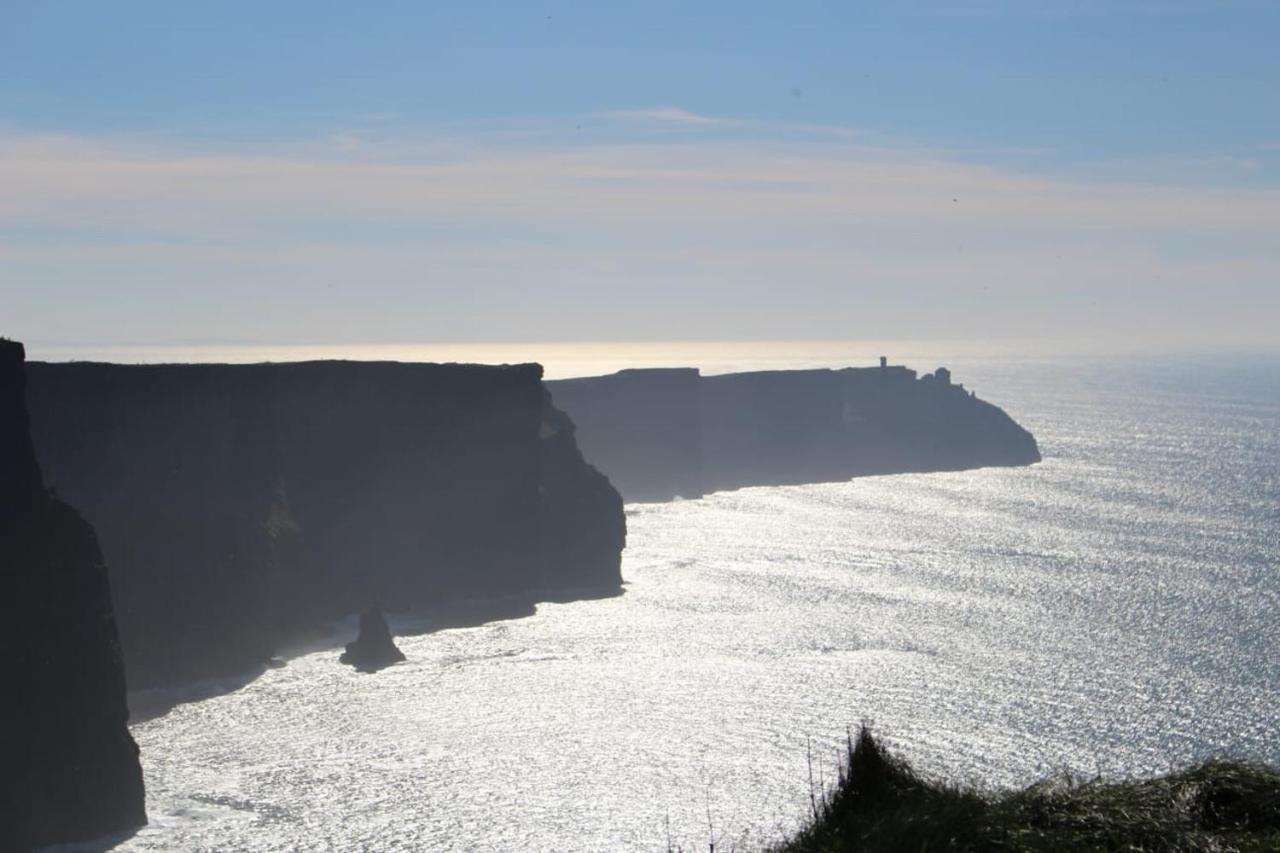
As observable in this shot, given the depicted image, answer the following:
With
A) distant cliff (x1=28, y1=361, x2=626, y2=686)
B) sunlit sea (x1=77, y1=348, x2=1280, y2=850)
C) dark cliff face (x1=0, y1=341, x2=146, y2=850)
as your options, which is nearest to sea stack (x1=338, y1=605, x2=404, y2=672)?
sunlit sea (x1=77, y1=348, x2=1280, y2=850)

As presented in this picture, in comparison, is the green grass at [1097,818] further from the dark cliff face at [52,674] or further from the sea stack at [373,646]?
the sea stack at [373,646]

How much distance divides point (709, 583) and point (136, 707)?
5191cm

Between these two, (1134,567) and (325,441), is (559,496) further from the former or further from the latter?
(1134,567)

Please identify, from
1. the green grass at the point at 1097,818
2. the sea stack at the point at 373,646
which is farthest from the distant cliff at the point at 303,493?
the green grass at the point at 1097,818

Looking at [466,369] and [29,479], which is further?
[466,369]

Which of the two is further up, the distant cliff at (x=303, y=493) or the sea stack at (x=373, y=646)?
the distant cliff at (x=303, y=493)

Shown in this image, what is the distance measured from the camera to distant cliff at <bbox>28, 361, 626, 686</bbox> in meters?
82.8

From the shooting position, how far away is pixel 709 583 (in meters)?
117

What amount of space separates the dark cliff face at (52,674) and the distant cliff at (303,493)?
23.3 meters

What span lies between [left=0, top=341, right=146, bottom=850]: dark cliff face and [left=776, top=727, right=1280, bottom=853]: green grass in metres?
39.5

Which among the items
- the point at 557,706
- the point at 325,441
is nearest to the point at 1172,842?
the point at 557,706

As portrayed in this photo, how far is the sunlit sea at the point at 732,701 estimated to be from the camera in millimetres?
58062

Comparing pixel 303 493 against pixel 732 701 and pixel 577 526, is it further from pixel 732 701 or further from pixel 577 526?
pixel 732 701

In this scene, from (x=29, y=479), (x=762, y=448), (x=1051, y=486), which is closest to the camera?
(x=29, y=479)
